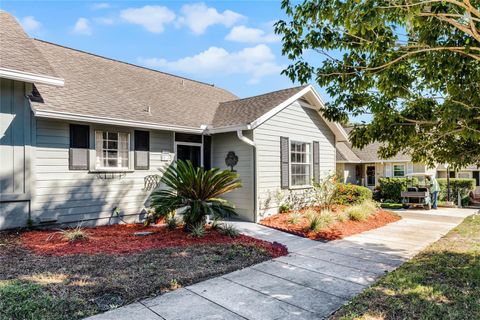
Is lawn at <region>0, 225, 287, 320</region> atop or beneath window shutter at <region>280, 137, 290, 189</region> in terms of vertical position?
beneath

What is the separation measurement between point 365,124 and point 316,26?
2168 mm

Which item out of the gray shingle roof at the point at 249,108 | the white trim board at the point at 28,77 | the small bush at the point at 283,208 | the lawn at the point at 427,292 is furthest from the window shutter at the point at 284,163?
the white trim board at the point at 28,77

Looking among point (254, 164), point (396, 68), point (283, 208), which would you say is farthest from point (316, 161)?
point (396, 68)

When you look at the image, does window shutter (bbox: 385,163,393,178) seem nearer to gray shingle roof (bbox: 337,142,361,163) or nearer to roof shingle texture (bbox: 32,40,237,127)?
gray shingle roof (bbox: 337,142,361,163)

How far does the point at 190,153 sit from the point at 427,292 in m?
7.95

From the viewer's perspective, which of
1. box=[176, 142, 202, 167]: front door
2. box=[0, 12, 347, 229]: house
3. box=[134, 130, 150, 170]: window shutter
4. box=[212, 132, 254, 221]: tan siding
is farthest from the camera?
box=[176, 142, 202, 167]: front door

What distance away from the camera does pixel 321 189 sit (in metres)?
10.8

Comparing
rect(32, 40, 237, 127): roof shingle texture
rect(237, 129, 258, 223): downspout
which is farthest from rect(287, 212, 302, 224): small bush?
rect(32, 40, 237, 127): roof shingle texture

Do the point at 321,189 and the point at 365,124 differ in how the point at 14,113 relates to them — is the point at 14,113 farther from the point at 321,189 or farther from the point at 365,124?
the point at 321,189

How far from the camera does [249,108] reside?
433 inches

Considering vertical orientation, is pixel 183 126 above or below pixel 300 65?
below

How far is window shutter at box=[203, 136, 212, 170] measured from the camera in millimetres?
10688

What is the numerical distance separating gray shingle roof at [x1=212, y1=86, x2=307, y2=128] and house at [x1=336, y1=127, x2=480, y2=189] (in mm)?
11730

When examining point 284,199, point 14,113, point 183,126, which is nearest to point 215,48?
point 183,126
